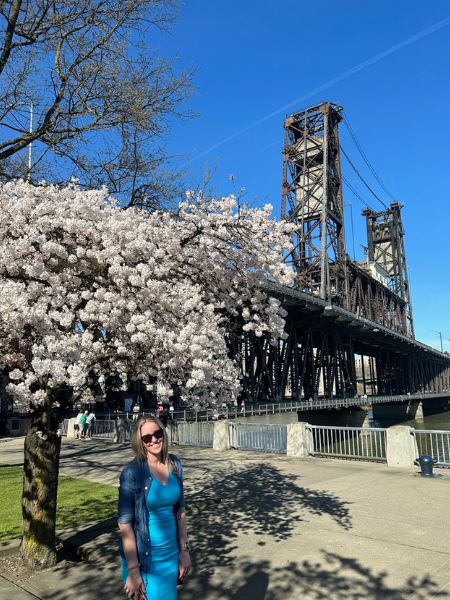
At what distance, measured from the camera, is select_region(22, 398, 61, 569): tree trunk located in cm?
607

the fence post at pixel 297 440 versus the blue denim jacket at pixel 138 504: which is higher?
the blue denim jacket at pixel 138 504

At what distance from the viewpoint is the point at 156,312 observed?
7.12 metres

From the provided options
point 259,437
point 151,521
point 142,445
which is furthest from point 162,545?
point 259,437

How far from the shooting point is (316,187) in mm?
83625

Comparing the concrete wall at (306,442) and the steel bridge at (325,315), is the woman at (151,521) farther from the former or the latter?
the steel bridge at (325,315)

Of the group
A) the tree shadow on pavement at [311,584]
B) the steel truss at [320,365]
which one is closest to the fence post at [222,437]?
the steel truss at [320,365]

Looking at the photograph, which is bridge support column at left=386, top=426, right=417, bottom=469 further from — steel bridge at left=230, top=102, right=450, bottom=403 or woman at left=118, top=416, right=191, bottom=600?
steel bridge at left=230, top=102, right=450, bottom=403

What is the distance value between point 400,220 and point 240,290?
480 ft

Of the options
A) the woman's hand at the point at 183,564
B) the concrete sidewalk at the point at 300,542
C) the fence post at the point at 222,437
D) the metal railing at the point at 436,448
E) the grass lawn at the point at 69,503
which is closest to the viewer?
the woman's hand at the point at 183,564

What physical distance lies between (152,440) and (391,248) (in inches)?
6018

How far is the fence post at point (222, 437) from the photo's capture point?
680 inches

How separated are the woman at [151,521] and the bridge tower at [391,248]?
139 meters

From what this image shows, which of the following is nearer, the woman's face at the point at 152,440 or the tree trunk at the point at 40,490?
the woman's face at the point at 152,440

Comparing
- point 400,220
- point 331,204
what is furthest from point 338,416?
point 400,220
